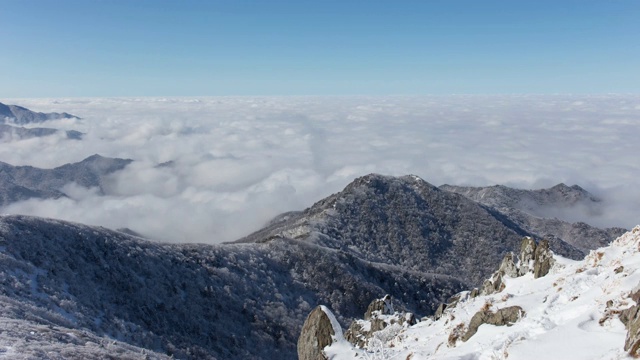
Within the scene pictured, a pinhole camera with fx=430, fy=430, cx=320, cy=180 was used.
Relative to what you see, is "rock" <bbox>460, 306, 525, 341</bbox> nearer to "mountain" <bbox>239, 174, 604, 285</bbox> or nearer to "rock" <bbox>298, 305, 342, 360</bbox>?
"rock" <bbox>298, 305, 342, 360</bbox>

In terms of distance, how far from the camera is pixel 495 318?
16.5 metres

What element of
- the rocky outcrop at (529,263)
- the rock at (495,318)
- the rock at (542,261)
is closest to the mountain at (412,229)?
the rocky outcrop at (529,263)

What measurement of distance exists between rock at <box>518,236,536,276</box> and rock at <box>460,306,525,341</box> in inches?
481

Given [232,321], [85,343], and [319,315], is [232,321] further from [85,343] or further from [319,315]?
[319,315]

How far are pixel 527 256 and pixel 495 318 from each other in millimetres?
14781

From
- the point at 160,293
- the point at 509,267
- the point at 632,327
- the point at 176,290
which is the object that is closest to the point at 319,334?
the point at 632,327

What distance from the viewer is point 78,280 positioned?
45.7m

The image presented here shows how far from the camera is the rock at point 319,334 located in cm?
2048

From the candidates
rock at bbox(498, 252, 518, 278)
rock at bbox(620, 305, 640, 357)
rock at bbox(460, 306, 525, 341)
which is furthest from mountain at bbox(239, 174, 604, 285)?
rock at bbox(620, 305, 640, 357)

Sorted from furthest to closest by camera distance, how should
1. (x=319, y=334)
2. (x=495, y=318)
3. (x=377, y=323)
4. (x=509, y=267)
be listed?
(x=509, y=267), (x=377, y=323), (x=319, y=334), (x=495, y=318)

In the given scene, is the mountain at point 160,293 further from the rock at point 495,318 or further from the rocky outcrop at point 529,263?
the rocky outcrop at point 529,263

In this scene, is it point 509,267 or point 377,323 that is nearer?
point 377,323

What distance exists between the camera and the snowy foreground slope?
11.7 m

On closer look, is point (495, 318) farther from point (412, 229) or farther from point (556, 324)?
point (412, 229)
